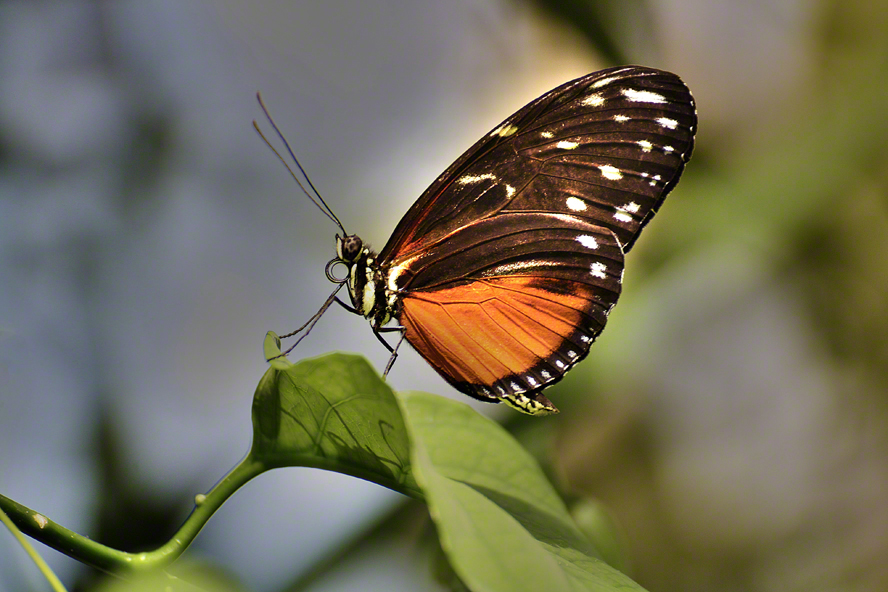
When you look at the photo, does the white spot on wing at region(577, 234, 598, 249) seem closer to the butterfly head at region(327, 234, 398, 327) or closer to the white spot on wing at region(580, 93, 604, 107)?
the white spot on wing at region(580, 93, 604, 107)

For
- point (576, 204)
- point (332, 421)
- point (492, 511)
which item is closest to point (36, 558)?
point (332, 421)

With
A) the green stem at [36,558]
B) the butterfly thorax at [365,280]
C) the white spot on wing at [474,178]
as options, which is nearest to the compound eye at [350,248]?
the butterfly thorax at [365,280]

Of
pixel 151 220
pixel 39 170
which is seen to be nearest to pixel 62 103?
pixel 39 170

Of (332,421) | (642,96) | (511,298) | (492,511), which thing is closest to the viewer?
(492,511)

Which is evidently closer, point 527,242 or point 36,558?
point 36,558

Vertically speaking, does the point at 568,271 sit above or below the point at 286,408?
above

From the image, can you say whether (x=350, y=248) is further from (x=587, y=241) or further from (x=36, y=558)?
(x=36, y=558)

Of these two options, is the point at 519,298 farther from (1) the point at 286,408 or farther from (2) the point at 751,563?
(2) the point at 751,563
